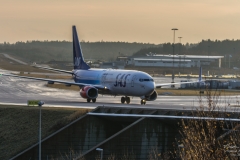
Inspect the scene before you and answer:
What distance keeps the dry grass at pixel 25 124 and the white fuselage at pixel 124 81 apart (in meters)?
11.1

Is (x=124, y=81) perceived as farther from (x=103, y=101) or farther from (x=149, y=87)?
(x=103, y=101)

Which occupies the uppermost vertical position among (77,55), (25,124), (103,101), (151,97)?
(77,55)

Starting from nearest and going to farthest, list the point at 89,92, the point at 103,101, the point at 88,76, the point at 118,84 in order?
the point at 118,84, the point at 89,92, the point at 103,101, the point at 88,76

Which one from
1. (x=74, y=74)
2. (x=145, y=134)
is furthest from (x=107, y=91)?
(x=145, y=134)

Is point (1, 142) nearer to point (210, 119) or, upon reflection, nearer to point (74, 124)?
point (74, 124)

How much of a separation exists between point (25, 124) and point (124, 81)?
49.8 feet

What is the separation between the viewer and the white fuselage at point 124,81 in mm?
69875

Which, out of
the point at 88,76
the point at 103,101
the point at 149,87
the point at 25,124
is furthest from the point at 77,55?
the point at 25,124

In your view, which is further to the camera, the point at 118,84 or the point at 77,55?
the point at 77,55

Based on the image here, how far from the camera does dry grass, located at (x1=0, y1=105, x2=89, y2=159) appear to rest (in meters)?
53.8

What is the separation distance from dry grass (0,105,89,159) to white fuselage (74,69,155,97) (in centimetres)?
1112

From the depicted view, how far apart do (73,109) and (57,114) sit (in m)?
1.93

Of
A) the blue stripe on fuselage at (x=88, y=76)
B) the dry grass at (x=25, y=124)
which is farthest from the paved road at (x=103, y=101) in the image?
the dry grass at (x=25, y=124)

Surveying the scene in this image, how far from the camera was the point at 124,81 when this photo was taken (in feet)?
234
